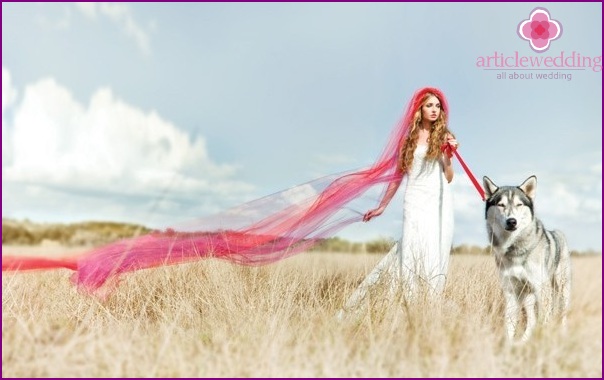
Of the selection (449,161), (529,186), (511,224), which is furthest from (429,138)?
(511,224)

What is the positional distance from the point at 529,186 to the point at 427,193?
91 cm

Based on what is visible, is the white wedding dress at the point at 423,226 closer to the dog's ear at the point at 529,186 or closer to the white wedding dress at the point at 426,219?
the white wedding dress at the point at 426,219

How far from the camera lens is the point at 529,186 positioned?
210 inches

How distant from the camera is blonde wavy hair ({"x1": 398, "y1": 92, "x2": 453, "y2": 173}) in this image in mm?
5805

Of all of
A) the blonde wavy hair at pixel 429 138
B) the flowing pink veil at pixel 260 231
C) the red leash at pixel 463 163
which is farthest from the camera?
the flowing pink veil at pixel 260 231

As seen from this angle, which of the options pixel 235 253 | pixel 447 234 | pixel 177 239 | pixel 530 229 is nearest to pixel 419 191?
pixel 447 234

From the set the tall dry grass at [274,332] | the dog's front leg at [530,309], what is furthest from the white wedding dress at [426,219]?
the dog's front leg at [530,309]

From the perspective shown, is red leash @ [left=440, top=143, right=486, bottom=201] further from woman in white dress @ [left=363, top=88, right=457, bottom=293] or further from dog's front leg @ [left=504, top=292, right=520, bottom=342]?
dog's front leg @ [left=504, top=292, right=520, bottom=342]

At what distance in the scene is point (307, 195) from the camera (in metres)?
6.53

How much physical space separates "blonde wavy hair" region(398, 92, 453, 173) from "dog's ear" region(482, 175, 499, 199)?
59cm

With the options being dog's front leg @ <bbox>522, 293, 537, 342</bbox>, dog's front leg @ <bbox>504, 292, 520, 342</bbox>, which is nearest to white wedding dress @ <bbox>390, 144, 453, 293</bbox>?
dog's front leg @ <bbox>504, 292, 520, 342</bbox>

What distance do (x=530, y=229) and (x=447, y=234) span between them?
2.57ft

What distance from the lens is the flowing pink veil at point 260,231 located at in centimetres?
624

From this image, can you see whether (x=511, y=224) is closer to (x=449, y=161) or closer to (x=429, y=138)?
(x=449, y=161)
